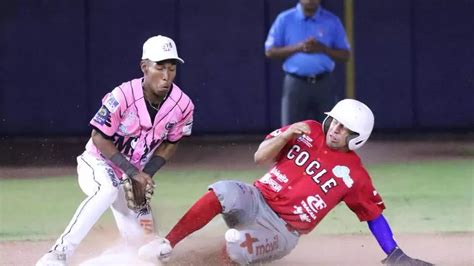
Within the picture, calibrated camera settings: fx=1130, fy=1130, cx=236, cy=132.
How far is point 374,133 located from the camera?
12859 mm

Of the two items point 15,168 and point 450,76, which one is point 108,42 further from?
point 450,76

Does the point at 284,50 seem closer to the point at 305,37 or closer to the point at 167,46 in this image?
the point at 305,37

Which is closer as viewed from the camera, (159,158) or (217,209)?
(217,209)

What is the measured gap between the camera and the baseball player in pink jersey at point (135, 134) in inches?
229

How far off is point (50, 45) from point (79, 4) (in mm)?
569

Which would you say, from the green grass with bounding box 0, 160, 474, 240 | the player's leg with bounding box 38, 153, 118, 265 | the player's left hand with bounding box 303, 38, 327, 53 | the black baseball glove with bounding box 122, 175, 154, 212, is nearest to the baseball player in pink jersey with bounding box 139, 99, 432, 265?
the black baseball glove with bounding box 122, 175, 154, 212

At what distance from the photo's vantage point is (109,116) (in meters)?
5.87

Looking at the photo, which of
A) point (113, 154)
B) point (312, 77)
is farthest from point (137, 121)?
point (312, 77)

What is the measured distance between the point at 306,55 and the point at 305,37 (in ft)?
0.63

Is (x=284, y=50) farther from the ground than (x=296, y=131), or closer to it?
closer to it

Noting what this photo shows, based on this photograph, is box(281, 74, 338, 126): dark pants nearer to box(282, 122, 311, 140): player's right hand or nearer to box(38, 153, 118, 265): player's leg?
box(282, 122, 311, 140): player's right hand

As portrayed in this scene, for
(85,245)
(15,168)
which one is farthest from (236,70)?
(85,245)

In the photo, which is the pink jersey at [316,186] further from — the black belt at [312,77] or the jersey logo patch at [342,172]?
the black belt at [312,77]

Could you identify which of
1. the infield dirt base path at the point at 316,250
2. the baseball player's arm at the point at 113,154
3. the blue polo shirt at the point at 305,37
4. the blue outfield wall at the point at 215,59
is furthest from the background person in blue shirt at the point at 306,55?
the blue outfield wall at the point at 215,59
